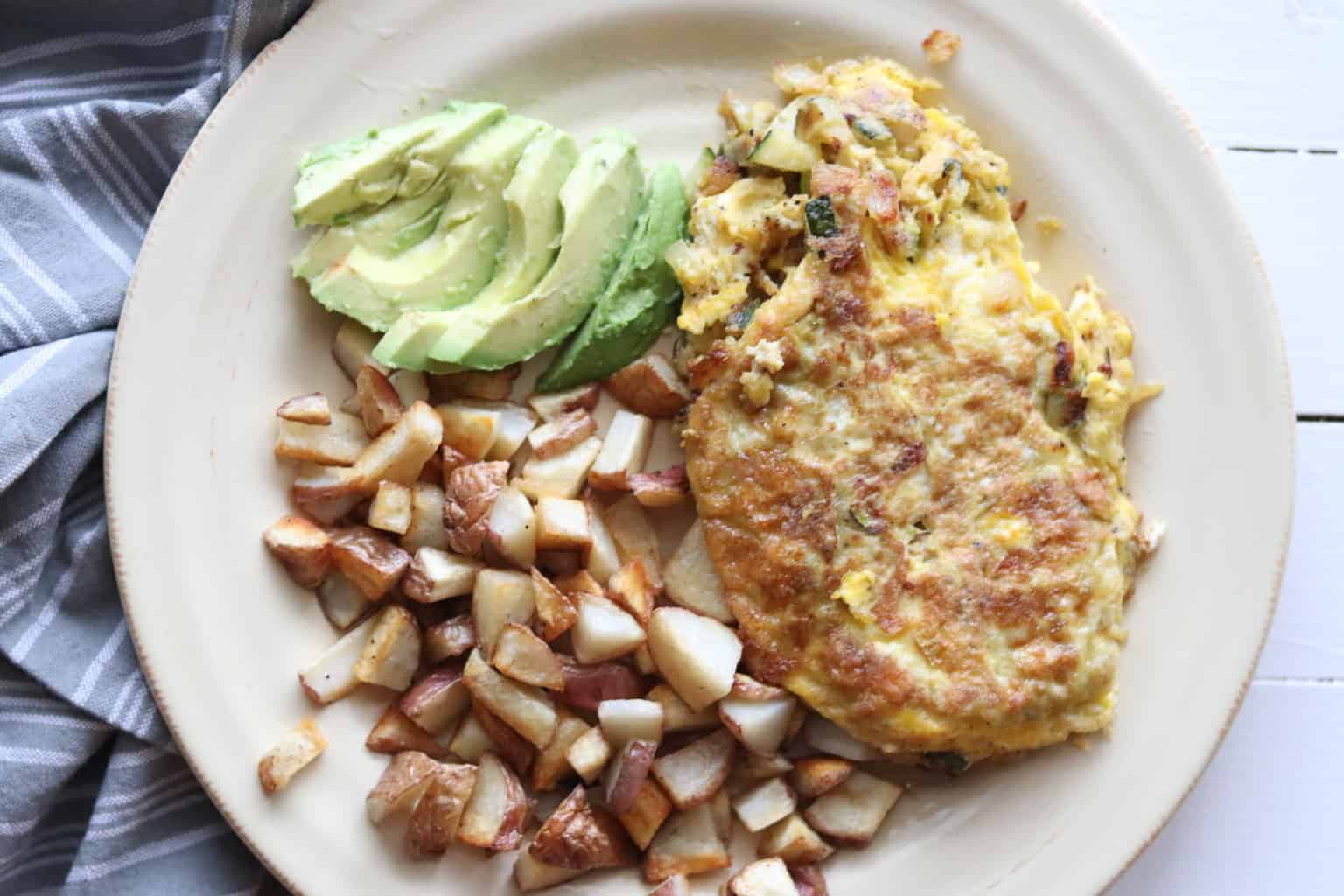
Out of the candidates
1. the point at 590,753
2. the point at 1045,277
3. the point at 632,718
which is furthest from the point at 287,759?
the point at 1045,277

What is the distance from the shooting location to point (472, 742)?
112 inches

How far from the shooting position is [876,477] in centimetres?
271

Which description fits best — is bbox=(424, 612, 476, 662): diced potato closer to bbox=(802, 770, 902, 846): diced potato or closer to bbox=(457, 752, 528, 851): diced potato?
bbox=(457, 752, 528, 851): diced potato

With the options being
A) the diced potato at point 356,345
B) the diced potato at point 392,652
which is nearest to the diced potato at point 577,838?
the diced potato at point 392,652

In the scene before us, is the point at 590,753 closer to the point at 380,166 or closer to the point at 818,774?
the point at 818,774

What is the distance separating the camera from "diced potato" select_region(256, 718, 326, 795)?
2771mm

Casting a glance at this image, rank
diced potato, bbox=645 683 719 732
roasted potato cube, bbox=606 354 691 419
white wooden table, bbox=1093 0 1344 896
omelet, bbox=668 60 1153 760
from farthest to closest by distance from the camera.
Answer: white wooden table, bbox=1093 0 1344 896, roasted potato cube, bbox=606 354 691 419, diced potato, bbox=645 683 719 732, omelet, bbox=668 60 1153 760

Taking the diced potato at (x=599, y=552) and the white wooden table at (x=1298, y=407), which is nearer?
the diced potato at (x=599, y=552)

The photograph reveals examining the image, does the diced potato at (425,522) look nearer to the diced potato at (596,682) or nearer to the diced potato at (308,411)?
the diced potato at (308,411)

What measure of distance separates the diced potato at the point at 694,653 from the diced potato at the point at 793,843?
15.0 inches

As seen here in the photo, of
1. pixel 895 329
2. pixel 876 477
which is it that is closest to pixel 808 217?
pixel 895 329

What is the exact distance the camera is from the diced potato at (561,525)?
278cm

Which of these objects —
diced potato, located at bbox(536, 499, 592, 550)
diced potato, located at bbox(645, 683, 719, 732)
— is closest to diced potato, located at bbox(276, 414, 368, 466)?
diced potato, located at bbox(536, 499, 592, 550)

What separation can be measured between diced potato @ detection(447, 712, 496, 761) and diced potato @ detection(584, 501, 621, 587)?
0.47 meters
